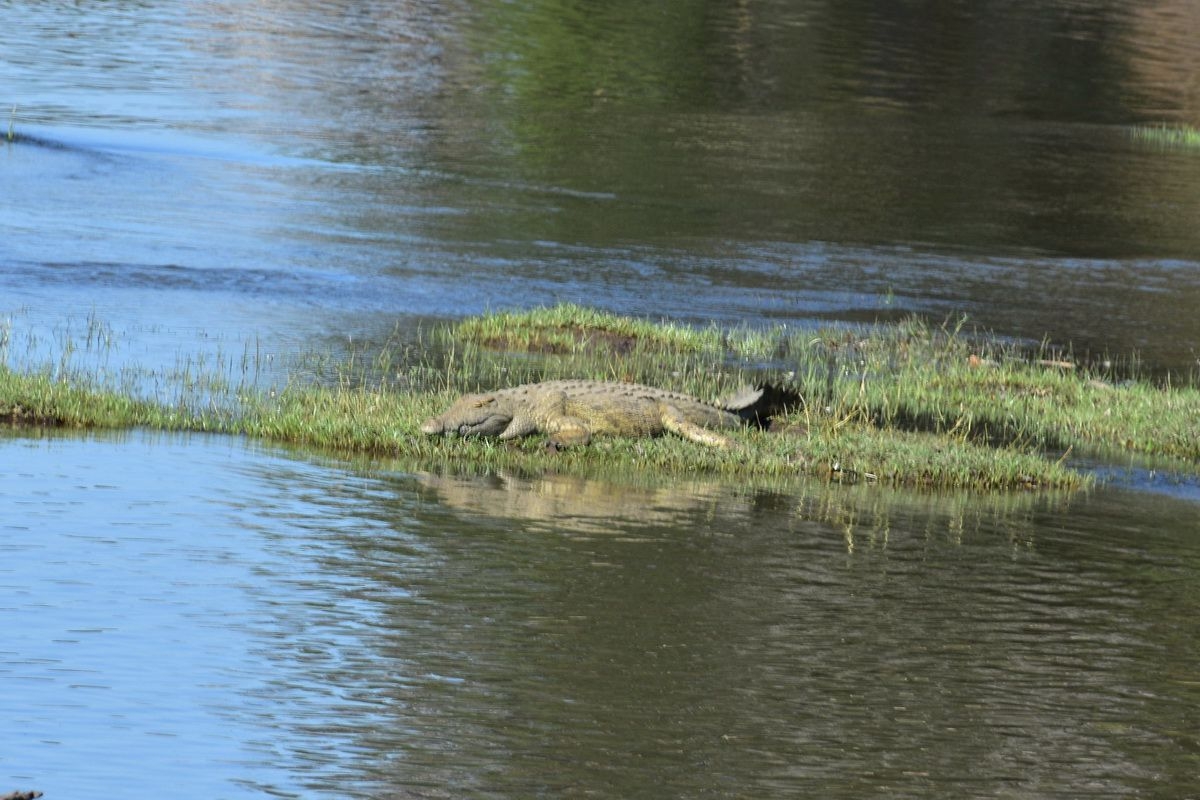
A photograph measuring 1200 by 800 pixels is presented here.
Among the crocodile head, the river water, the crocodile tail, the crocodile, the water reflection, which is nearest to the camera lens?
the river water

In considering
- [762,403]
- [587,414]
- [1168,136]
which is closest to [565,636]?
[587,414]

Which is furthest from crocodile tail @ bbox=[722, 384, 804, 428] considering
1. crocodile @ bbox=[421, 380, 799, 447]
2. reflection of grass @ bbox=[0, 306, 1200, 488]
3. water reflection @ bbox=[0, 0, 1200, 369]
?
water reflection @ bbox=[0, 0, 1200, 369]

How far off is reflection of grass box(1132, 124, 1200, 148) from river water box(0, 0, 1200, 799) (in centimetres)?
221

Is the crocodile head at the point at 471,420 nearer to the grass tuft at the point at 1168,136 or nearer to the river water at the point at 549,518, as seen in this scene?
the river water at the point at 549,518

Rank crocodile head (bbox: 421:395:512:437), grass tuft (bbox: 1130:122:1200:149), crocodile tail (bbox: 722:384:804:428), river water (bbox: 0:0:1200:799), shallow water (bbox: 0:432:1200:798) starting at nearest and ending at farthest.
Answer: shallow water (bbox: 0:432:1200:798) < river water (bbox: 0:0:1200:799) < crocodile head (bbox: 421:395:512:437) < crocodile tail (bbox: 722:384:804:428) < grass tuft (bbox: 1130:122:1200:149)

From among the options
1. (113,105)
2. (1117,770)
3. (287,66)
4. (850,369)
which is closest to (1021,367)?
(850,369)

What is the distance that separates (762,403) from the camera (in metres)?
14.7

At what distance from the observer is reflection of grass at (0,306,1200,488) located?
1332 cm

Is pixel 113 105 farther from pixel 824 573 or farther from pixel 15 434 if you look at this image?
pixel 824 573

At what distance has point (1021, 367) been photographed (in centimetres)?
1842

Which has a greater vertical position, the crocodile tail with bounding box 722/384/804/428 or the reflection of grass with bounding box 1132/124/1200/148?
the reflection of grass with bounding box 1132/124/1200/148

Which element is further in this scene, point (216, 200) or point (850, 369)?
point (216, 200)

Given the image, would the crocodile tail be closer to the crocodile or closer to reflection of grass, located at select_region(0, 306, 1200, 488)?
the crocodile

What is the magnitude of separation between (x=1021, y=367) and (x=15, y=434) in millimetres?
9726
